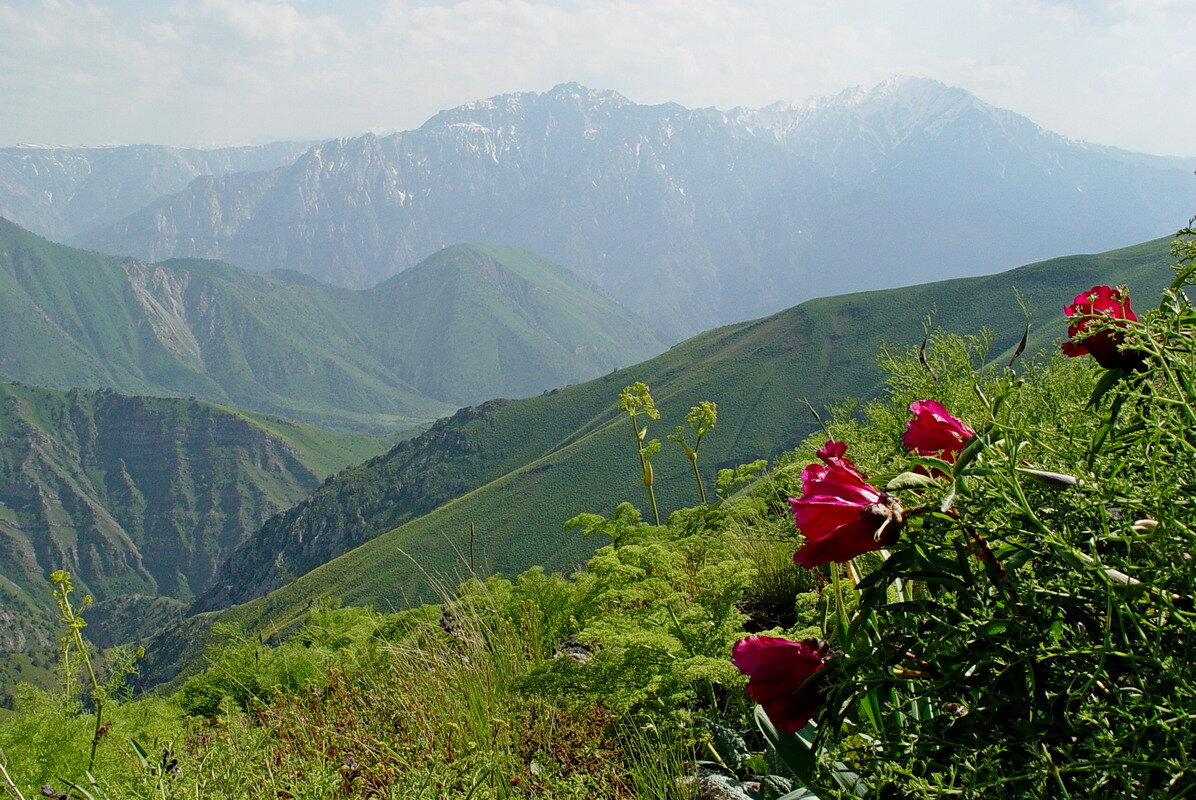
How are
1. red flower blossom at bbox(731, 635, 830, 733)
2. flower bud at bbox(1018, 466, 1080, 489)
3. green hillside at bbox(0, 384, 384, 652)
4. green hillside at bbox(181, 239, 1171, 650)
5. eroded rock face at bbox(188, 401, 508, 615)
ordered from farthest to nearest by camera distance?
green hillside at bbox(0, 384, 384, 652) → eroded rock face at bbox(188, 401, 508, 615) → green hillside at bbox(181, 239, 1171, 650) → red flower blossom at bbox(731, 635, 830, 733) → flower bud at bbox(1018, 466, 1080, 489)

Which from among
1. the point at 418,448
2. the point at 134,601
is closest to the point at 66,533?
the point at 134,601

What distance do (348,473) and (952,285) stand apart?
322 feet

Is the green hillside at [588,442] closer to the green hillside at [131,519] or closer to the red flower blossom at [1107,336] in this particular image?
the red flower blossom at [1107,336]

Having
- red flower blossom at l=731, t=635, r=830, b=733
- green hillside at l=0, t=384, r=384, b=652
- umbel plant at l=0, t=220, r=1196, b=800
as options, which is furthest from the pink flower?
green hillside at l=0, t=384, r=384, b=652

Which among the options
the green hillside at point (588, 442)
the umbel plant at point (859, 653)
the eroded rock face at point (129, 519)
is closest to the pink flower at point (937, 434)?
the umbel plant at point (859, 653)

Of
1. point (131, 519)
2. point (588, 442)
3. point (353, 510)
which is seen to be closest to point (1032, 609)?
point (588, 442)

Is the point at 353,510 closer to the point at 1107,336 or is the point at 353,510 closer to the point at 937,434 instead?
the point at 937,434

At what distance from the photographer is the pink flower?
1.46 metres

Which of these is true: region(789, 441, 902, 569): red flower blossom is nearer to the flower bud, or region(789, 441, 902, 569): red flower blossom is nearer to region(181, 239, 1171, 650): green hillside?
the flower bud

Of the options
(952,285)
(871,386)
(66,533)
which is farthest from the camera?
(66,533)

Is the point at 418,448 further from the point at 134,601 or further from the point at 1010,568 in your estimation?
the point at 1010,568

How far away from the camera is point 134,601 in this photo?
14225 cm

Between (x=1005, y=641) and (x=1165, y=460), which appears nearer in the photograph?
(x=1005, y=641)

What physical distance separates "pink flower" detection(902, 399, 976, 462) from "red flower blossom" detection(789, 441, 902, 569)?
272 millimetres
